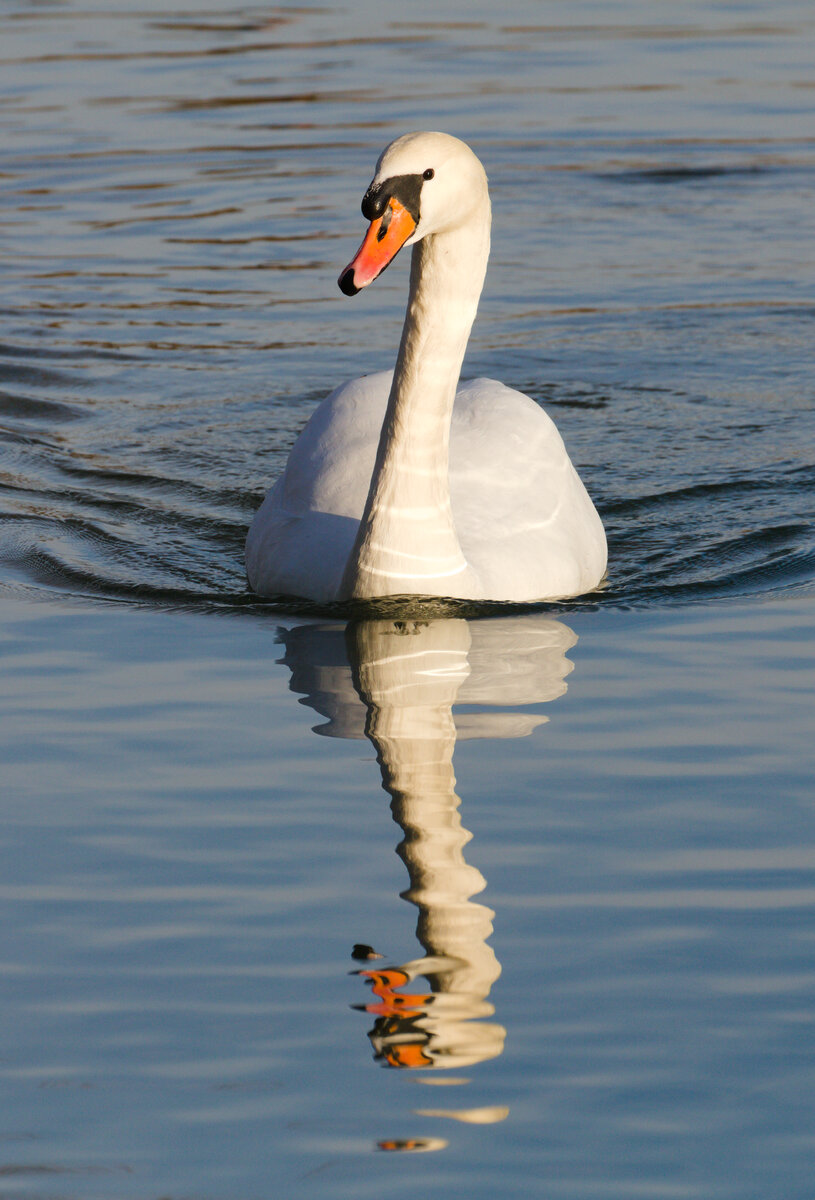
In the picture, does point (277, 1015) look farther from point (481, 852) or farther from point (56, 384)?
point (56, 384)

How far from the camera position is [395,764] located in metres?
5.99

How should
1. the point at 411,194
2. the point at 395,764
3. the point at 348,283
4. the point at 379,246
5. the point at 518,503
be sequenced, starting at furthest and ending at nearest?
the point at 518,503 → the point at 411,194 → the point at 379,246 → the point at 348,283 → the point at 395,764

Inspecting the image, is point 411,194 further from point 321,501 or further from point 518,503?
point 518,503

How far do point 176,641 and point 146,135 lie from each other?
1219 centimetres

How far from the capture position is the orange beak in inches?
246

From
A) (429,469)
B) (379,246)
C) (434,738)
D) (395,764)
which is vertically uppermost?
(379,246)

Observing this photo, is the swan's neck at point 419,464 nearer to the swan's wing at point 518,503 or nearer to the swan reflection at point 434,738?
the swan reflection at point 434,738

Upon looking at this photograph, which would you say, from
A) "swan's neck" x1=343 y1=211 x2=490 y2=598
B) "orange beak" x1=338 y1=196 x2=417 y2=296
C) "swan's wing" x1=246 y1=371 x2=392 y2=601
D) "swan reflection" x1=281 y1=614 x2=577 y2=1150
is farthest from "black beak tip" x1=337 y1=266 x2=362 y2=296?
"swan's wing" x1=246 y1=371 x2=392 y2=601

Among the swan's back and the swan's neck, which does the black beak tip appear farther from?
the swan's back

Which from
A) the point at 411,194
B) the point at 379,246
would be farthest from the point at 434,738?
the point at 411,194

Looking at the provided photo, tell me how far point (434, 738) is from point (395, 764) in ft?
0.87

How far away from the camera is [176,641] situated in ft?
24.3

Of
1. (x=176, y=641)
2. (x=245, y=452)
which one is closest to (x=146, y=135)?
(x=245, y=452)

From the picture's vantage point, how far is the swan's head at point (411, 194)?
20.9ft
